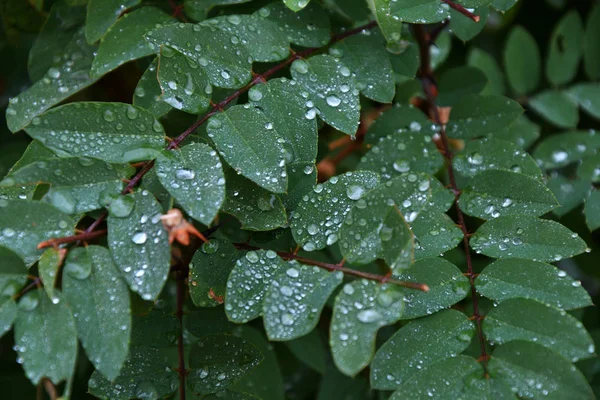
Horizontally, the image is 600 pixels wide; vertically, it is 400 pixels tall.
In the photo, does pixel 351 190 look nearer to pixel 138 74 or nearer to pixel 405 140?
pixel 405 140

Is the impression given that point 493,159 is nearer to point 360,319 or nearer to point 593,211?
point 593,211

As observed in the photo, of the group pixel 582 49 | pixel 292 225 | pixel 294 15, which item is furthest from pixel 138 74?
pixel 582 49

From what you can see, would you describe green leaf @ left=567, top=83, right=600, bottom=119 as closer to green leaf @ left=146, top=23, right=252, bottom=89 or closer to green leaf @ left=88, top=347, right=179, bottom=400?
green leaf @ left=146, top=23, right=252, bottom=89

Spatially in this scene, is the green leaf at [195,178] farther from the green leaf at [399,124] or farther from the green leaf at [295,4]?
the green leaf at [399,124]

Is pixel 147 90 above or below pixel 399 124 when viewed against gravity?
above

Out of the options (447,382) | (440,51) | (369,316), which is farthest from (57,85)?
(440,51)

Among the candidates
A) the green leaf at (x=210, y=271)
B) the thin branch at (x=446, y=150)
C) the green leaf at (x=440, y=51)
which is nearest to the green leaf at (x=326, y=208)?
the green leaf at (x=210, y=271)

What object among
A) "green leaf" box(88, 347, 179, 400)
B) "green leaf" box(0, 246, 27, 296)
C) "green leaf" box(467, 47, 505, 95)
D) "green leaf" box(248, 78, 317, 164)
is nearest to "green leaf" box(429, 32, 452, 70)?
"green leaf" box(467, 47, 505, 95)
